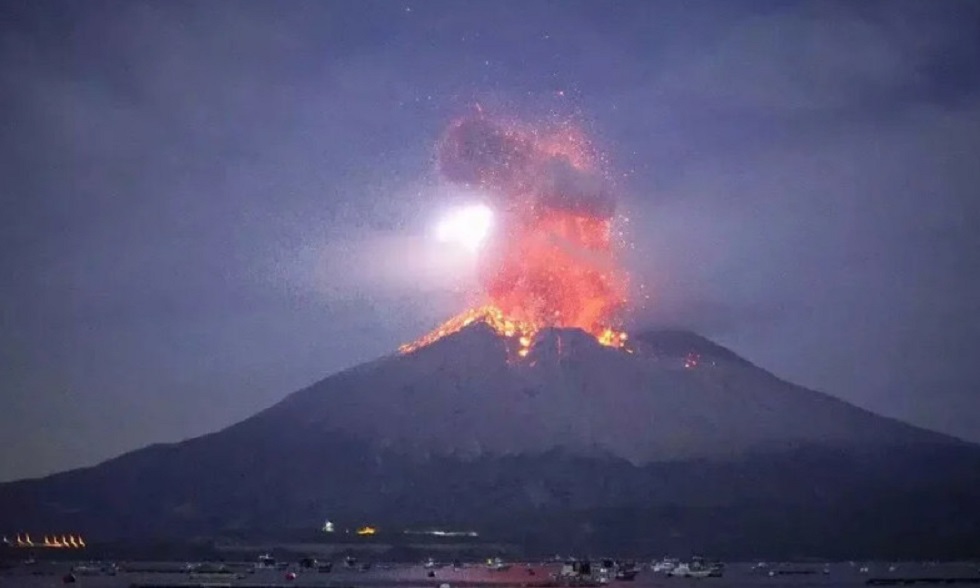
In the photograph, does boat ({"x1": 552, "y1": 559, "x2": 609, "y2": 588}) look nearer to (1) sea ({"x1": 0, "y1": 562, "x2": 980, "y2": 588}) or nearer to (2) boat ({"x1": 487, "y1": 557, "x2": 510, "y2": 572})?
(1) sea ({"x1": 0, "y1": 562, "x2": 980, "y2": 588})

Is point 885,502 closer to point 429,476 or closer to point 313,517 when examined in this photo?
Answer: point 429,476

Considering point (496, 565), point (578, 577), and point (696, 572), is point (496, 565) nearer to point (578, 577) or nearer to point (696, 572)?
point (696, 572)

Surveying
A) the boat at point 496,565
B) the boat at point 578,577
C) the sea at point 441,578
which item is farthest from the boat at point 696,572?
the boat at point 496,565

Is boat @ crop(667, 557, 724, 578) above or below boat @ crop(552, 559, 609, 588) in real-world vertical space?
above

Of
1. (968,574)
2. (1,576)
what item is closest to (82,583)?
(1,576)

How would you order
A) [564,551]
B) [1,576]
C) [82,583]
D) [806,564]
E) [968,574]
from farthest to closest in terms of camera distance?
[564,551] < [806,564] < [968,574] < [1,576] < [82,583]

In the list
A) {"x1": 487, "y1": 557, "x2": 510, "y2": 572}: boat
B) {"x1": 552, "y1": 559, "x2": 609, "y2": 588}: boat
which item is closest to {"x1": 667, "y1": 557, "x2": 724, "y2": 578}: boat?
{"x1": 552, "y1": 559, "x2": 609, "y2": 588}: boat

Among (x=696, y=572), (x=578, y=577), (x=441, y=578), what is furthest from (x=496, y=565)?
(x=578, y=577)

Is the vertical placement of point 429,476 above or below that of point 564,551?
above
